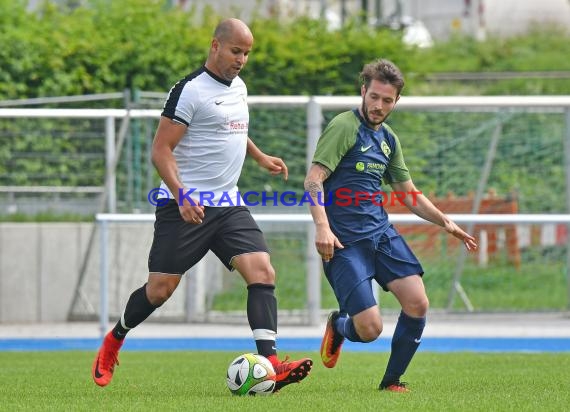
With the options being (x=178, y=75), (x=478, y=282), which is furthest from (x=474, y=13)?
(x=478, y=282)

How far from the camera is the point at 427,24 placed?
33844 mm

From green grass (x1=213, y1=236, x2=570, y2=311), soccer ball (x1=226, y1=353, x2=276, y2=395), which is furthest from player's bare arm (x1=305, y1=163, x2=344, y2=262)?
green grass (x1=213, y1=236, x2=570, y2=311)

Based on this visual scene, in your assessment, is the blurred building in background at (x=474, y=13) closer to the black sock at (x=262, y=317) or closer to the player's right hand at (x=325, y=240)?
the black sock at (x=262, y=317)

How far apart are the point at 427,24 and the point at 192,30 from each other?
16.9 metres

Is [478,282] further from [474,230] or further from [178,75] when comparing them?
[178,75]

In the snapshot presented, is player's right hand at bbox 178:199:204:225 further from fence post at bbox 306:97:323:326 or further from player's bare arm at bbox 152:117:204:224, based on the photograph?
fence post at bbox 306:97:323:326

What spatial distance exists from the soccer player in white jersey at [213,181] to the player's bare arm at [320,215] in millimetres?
500

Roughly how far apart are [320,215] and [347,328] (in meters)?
0.86

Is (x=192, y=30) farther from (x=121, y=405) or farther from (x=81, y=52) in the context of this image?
(x=121, y=405)

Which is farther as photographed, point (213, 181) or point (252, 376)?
point (213, 181)

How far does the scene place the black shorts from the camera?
7.94 meters

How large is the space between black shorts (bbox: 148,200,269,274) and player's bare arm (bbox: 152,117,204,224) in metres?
0.20

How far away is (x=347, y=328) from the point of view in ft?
26.4

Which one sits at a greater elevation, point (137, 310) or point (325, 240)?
point (325, 240)
